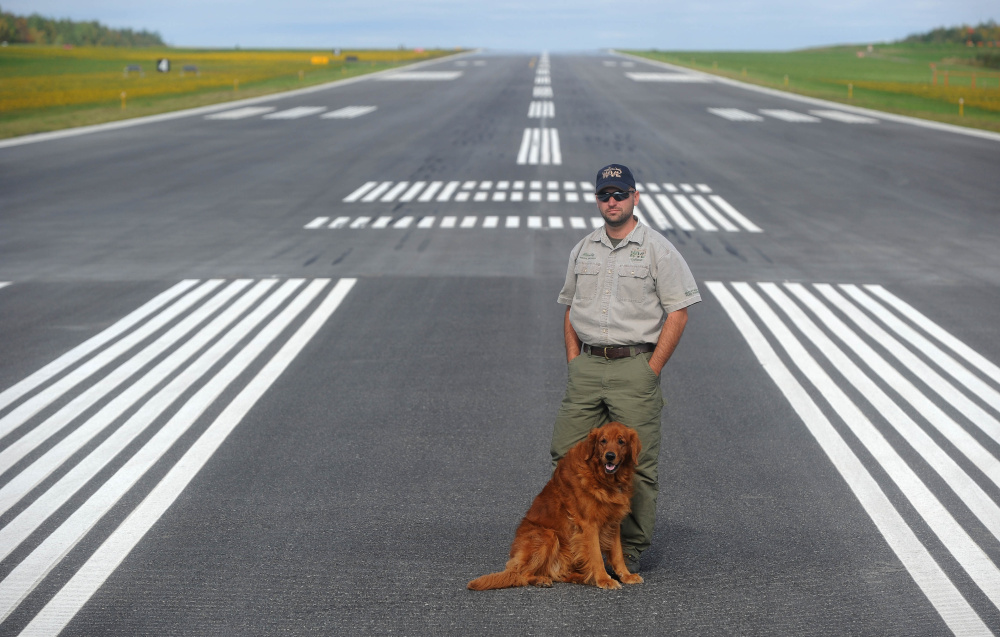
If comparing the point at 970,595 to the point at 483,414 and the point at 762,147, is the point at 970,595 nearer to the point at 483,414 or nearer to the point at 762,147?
the point at 483,414

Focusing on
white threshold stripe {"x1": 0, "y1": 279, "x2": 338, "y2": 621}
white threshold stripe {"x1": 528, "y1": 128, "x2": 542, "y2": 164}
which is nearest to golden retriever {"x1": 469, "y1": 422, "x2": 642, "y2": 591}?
white threshold stripe {"x1": 0, "y1": 279, "x2": 338, "y2": 621}

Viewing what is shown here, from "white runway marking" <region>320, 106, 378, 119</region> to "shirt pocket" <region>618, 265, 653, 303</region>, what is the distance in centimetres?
3634

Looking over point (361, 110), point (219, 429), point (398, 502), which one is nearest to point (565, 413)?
point (398, 502)

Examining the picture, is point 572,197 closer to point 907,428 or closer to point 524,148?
point 524,148

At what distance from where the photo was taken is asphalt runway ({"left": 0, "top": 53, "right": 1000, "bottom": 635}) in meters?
5.34

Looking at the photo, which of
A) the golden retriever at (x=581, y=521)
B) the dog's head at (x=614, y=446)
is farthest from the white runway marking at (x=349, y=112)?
the dog's head at (x=614, y=446)

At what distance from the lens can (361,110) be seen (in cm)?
4341

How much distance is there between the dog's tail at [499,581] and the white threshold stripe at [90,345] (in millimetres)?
5518

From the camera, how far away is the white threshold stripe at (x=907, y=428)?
6.62m

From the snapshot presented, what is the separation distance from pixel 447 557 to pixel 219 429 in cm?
312

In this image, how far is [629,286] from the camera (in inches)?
211

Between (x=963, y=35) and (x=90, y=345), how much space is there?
16409cm

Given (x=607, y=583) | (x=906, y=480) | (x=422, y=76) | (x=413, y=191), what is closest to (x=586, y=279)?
(x=607, y=583)

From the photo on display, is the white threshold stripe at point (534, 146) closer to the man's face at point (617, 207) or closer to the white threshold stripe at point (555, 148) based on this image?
the white threshold stripe at point (555, 148)
